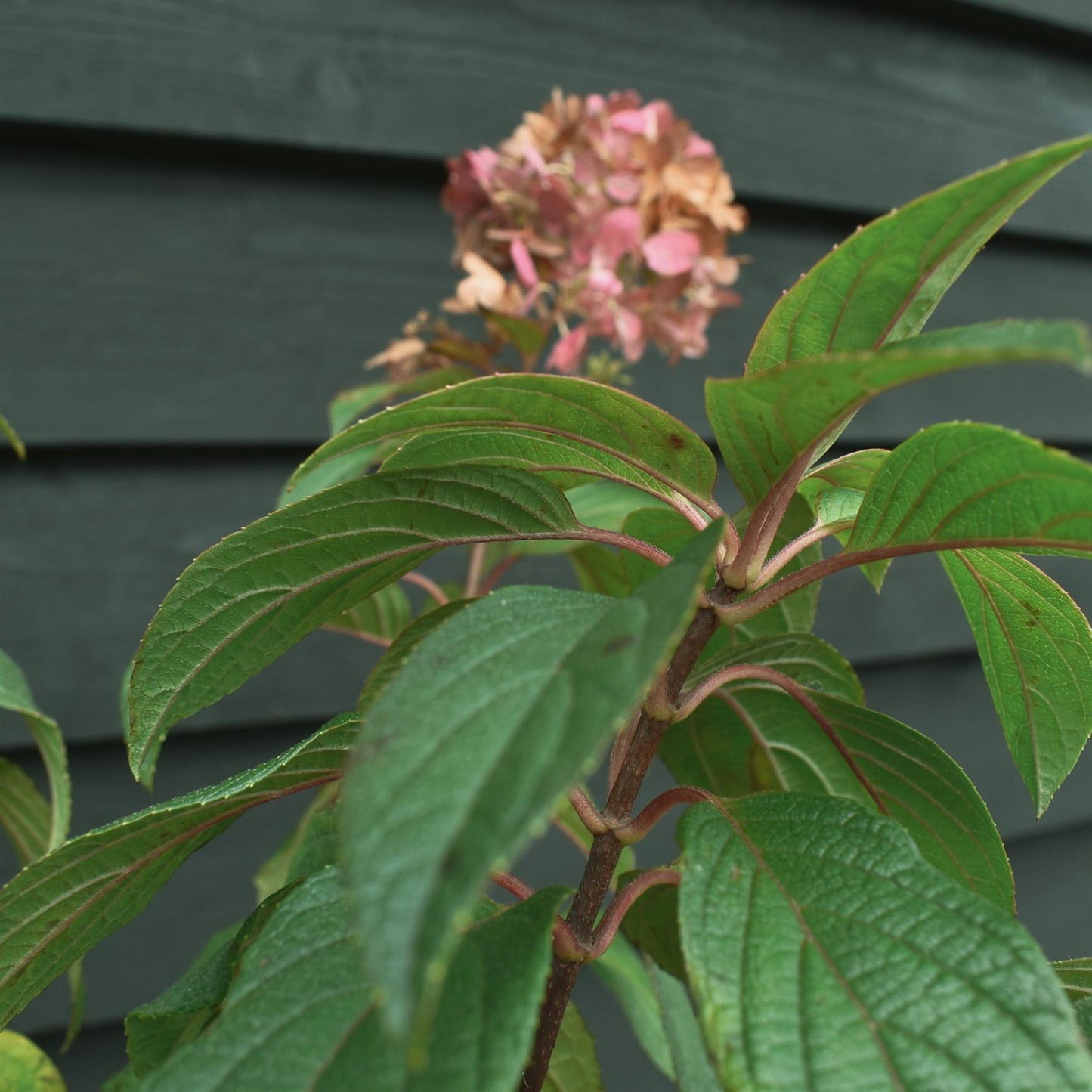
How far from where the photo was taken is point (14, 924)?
335 millimetres

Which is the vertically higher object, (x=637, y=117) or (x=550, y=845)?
(x=637, y=117)

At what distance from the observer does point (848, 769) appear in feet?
1.57

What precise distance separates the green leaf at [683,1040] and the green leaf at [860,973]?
0.26 meters

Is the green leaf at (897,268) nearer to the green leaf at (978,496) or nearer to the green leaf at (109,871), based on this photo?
the green leaf at (978,496)

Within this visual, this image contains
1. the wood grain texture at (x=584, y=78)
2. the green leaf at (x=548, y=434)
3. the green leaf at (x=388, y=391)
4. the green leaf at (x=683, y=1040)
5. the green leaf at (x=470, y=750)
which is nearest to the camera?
the green leaf at (x=470, y=750)

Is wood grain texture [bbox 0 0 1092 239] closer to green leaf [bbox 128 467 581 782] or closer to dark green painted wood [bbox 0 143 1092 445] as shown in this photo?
dark green painted wood [bbox 0 143 1092 445]

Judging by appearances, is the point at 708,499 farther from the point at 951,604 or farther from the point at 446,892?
the point at 951,604

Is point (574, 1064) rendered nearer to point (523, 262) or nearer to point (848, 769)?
point (848, 769)

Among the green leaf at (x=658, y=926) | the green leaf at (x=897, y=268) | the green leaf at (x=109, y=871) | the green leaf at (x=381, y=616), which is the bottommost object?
the green leaf at (x=381, y=616)

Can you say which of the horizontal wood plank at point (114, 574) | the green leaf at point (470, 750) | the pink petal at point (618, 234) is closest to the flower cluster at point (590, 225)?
the pink petal at point (618, 234)

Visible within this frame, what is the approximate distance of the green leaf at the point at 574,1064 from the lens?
483 millimetres

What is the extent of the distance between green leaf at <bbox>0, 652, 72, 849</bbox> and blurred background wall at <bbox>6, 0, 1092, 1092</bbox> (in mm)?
370

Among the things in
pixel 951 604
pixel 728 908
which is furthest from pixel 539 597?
pixel 951 604

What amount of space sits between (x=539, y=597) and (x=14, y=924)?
23cm
